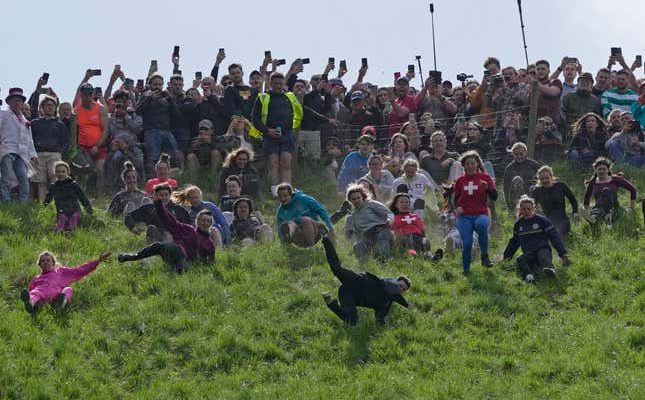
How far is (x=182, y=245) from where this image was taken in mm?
18188

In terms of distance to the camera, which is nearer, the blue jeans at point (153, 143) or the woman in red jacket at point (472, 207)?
the woman in red jacket at point (472, 207)

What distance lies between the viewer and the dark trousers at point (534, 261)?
1798cm

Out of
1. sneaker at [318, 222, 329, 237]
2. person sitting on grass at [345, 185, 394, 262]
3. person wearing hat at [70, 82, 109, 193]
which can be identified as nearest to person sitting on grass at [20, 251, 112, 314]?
sneaker at [318, 222, 329, 237]

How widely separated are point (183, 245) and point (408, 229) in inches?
129

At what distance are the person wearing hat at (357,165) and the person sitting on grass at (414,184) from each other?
1.52 metres

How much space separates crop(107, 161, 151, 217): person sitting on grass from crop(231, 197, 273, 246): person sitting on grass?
1.61m

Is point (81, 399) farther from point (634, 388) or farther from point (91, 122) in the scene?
point (91, 122)

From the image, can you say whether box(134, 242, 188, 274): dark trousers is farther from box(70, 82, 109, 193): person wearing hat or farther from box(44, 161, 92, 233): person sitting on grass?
box(70, 82, 109, 193): person wearing hat

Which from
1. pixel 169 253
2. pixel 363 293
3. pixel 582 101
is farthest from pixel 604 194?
pixel 169 253

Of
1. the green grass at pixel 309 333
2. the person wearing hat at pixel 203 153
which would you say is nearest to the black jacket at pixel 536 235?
the green grass at pixel 309 333

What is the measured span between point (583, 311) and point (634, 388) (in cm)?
251

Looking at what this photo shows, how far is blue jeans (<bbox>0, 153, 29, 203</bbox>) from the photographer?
20.9m

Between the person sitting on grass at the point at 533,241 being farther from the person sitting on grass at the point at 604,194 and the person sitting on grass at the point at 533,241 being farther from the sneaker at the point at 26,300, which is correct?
the sneaker at the point at 26,300

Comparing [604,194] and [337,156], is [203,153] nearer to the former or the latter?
[337,156]
